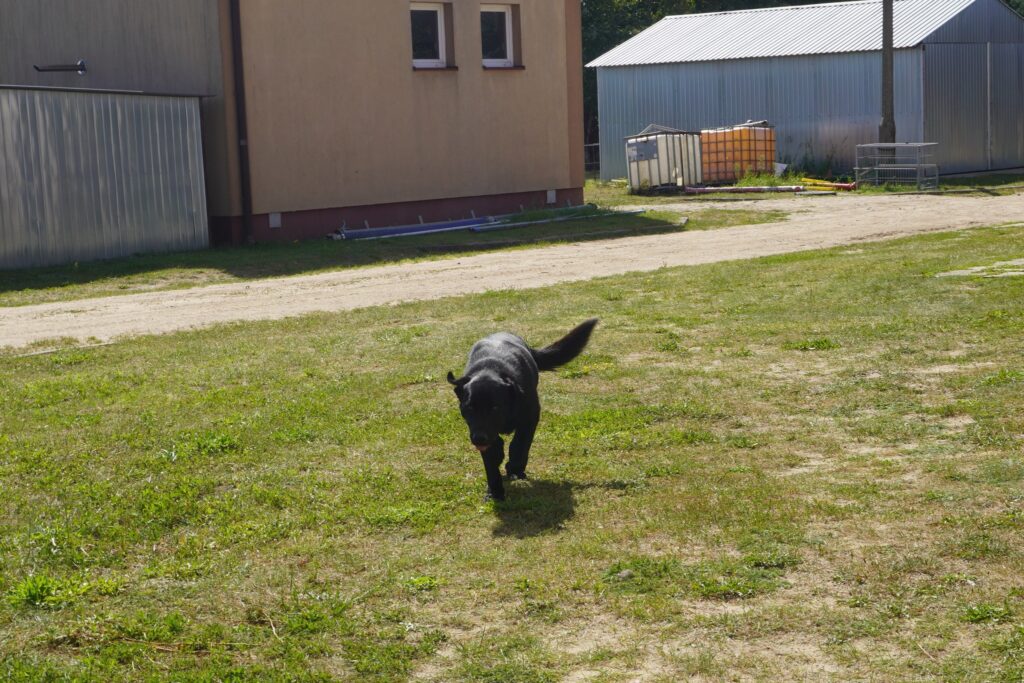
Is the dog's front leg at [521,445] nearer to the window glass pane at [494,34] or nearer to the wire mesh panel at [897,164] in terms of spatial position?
the window glass pane at [494,34]

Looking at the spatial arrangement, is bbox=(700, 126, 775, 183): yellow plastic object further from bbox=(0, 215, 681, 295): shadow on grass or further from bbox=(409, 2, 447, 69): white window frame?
bbox=(409, 2, 447, 69): white window frame

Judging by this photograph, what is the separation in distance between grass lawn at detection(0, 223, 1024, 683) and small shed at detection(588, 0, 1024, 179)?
24380mm

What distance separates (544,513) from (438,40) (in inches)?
791

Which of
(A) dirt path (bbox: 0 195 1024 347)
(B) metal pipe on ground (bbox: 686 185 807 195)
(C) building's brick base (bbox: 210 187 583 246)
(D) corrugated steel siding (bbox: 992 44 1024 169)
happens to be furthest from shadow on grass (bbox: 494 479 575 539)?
(D) corrugated steel siding (bbox: 992 44 1024 169)

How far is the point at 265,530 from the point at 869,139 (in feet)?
102

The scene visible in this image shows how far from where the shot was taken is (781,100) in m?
36.5

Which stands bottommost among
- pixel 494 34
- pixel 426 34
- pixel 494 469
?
pixel 494 469

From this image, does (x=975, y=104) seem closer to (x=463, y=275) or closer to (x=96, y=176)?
(x=463, y=275)

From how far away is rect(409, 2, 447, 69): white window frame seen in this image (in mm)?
24891

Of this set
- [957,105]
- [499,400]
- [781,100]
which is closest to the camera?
[499,400]

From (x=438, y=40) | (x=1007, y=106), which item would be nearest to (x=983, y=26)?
(x=1007, y=106)

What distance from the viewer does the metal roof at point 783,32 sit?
1373 inches

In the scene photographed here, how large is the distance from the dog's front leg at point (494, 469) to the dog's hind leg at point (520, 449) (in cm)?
25

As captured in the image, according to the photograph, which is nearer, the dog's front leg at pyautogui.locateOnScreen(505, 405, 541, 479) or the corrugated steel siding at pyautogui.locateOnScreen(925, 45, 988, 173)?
the dog's front leg at pyautogui.locateOnScreen(505, 405, 541, 479)
